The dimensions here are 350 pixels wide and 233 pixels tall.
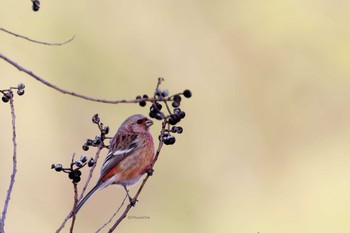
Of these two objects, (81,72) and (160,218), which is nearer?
(160,218)

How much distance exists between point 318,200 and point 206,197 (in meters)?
2.04

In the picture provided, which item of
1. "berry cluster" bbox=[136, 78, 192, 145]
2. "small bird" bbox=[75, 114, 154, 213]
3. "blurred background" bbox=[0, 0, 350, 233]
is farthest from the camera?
"blurred background" bbox=[0, 0, 350, 233]

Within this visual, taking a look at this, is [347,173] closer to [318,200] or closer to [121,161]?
[318,200]

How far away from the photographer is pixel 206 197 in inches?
591

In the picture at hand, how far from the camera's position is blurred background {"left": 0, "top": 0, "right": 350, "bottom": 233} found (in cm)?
1430

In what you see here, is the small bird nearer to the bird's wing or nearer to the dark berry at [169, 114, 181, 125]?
the bird's wing

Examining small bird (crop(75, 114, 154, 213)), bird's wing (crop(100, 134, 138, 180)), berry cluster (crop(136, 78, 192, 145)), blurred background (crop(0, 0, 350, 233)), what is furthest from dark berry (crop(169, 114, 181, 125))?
blurred background (crop(0, 0, 350, 233))

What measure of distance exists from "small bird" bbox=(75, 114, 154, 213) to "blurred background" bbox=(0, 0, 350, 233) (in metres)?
5.19

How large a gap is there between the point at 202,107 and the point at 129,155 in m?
9.16

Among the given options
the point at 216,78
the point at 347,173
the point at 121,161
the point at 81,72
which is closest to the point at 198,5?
the point at 216,78

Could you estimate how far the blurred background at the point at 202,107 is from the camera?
1430 centimetres

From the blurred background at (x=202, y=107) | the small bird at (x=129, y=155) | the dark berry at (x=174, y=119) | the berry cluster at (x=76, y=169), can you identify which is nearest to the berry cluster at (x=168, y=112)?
the dark berry at (x=174, y=119)

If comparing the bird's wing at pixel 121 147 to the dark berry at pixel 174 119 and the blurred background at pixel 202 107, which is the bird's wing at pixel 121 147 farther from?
the blurred background at pixel 202 107

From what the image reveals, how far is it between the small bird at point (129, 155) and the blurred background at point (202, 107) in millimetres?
5191
